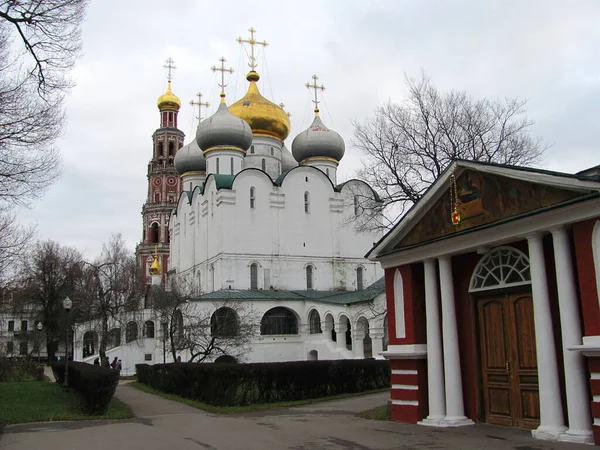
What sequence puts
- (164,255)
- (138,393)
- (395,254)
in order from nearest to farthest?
(395,254), (138,393), (164,255)

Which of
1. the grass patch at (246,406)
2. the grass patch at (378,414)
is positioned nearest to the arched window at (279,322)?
the grass patch at (246,406)

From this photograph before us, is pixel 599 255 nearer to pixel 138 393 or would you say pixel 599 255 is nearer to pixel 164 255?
pixel 138 393

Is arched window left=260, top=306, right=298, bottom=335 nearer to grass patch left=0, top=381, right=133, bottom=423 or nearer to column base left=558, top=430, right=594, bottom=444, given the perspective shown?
grass patch left=0, top=381, right=133, bottom=423

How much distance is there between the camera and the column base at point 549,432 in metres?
9.66

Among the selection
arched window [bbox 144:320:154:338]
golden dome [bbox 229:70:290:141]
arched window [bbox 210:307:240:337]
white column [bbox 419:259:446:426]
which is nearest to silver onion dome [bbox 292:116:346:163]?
golden dome [bbox 229:70:290:141]

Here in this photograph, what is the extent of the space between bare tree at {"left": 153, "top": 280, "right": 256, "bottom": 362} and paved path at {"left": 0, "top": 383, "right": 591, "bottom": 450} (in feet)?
45.1

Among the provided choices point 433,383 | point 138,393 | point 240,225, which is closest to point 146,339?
point 240,225

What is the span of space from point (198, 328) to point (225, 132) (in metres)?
20.1

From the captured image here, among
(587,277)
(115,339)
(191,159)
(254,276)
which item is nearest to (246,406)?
(587,277)

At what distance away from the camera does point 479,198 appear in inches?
450

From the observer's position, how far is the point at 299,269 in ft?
145

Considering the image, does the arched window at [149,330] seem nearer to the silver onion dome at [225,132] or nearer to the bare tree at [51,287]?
the bare tree at [51,287]

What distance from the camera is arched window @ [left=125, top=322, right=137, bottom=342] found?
44266 mm

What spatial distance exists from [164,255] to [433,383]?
6473cm
